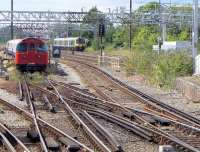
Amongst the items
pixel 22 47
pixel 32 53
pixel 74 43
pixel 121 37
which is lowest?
pixel 32 53

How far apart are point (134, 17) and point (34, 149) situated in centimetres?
6540

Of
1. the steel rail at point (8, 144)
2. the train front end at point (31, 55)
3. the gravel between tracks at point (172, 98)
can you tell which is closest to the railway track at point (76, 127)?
the steel rail at point (8, 144)

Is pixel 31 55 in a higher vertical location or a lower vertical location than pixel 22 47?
lower

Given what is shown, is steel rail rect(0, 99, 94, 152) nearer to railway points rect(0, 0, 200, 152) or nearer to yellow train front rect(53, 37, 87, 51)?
railway points rect(0, 0, 200, 152)

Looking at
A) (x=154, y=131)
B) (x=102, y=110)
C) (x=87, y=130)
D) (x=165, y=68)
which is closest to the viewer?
(x=154, y=131)

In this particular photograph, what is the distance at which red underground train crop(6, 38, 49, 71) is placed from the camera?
119 feet

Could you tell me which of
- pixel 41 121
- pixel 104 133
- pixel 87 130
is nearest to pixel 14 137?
pixel 87 130

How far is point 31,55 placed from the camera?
36.7 metres

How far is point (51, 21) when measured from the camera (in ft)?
267

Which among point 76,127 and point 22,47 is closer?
point 76,127

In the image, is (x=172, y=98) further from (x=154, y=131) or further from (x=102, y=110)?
(x=154, y=131)

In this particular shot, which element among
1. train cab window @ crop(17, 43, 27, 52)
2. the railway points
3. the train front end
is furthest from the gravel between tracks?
train cab window @ crop(17, 43, 27, 52)

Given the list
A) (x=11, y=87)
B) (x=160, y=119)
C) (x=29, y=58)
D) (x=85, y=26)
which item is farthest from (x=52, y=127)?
(x=85, y=26)

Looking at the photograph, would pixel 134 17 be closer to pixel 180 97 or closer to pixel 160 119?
pixel 180 97
